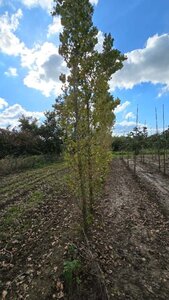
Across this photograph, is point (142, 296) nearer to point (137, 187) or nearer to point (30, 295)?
point (30, 295)

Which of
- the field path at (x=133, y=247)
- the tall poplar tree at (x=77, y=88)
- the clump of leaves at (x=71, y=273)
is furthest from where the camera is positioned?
the tall poplar tree at (x=77, y=88)

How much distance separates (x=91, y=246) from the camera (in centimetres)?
605

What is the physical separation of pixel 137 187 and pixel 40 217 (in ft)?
22.6

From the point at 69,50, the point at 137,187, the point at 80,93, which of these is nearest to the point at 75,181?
the point at 80,93

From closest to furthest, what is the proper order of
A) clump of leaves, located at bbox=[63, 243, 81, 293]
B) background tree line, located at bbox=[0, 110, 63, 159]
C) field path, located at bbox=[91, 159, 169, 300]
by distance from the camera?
1. clump of leaves, located at bbox=[63, 243, 81, 293]
2. field path, located at bbox=[91, 159, 169, 300]
3. background tree line, located at bbox=[0, 110, 63, 159]

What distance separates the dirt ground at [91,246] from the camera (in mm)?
4711

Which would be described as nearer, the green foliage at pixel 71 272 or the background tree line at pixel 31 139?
the green foliage at pixel 71 272

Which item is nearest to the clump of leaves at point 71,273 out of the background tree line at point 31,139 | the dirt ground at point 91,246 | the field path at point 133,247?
the dirt ground at point 91,246

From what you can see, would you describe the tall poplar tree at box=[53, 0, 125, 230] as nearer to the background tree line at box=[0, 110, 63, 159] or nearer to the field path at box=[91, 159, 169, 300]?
the field path at box=[91, 159, 169, 300]

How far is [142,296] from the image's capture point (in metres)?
4.55

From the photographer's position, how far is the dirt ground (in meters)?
4.71

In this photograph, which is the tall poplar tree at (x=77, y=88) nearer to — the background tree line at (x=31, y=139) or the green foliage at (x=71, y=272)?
the green foliage at (x=71, y=272)

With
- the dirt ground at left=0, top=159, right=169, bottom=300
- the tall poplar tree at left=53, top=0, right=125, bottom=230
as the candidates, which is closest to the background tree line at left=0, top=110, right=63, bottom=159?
the dirt ground at left=0, top=159, right=169, bottom=300

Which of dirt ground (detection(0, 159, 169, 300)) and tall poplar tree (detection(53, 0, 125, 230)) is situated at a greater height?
tall poplar tree (detection(53, 0, 125, 230))
